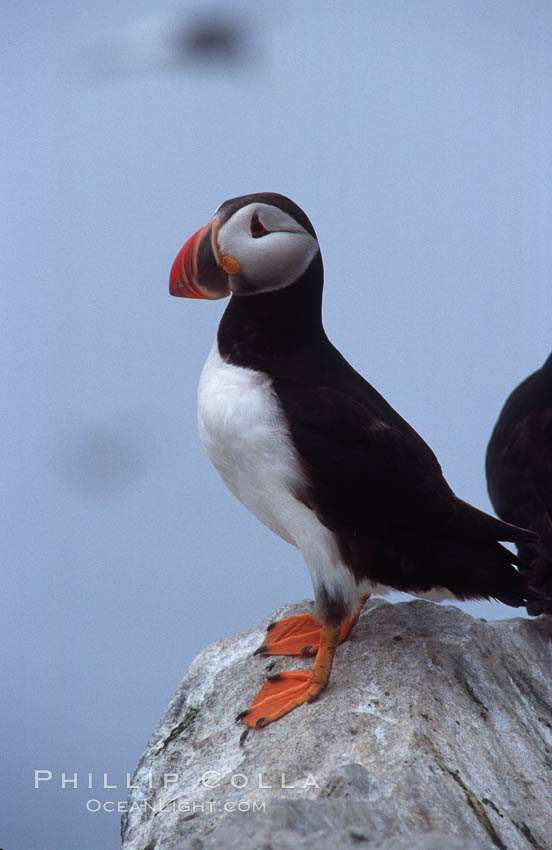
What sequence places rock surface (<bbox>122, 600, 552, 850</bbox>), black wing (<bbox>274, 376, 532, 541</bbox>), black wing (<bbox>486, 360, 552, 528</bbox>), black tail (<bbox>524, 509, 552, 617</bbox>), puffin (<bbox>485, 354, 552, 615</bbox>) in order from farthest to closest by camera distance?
black wing (<bbox>486, 360, 552, 528</bbox>) < puffin (<bbox>485, 354, 552, 615</bbox>) < black tail (<bbox>524, 509, 552, 617</bbox>) < black wing (<bbox>274, 376, 532, 541</bbox>) < rock surface (<bbox>122, 600, 552, 850</bbox>)

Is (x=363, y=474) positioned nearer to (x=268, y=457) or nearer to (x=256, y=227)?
(x=268, y=457)

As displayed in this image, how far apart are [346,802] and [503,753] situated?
17.1 inches

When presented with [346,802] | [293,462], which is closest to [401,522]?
[293,462]

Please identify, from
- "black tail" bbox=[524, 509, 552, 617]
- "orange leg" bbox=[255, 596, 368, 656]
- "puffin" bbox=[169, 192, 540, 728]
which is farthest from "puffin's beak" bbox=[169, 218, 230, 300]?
"black tail" bbox=[524, 509, 552, 617]

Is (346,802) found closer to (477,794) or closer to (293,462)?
(477,794)

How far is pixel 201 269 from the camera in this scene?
5.11 ft

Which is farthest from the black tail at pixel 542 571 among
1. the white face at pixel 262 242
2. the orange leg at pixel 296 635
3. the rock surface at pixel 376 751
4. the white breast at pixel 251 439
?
the white face at pixel 262 242

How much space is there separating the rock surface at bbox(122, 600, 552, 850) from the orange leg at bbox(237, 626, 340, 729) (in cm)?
2

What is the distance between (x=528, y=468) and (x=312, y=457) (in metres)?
0.70

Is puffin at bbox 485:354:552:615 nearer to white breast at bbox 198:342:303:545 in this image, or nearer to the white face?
white breast at bbox 198:342:303:545

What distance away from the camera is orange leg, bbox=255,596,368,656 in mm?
1696

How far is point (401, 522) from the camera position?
1524 mm

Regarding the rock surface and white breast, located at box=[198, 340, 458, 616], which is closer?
the rock surface

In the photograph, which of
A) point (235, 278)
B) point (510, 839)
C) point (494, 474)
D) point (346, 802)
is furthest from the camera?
point (494, 474)
